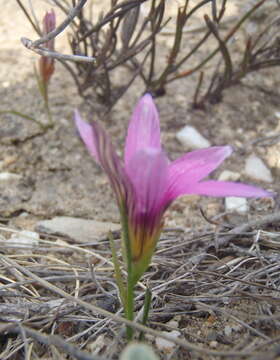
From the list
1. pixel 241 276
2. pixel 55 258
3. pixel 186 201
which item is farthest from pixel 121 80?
pixel 241 276

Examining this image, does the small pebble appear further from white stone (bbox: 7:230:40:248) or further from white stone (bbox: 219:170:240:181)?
white stone (bbox: 219:170:240:181)

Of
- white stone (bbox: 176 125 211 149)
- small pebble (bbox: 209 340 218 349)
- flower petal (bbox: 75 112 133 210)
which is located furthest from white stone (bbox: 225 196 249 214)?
flower petal (bbox: 75 112 133 210)

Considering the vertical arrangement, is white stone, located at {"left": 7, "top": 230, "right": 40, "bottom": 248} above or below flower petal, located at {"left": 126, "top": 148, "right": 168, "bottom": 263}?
below

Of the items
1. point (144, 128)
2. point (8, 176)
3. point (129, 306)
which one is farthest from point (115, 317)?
point (8, 176)

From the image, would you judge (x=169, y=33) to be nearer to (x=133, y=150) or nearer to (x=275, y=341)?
(x=133, y=150)

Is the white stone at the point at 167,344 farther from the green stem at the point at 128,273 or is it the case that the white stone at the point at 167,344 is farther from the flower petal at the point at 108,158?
the flower petal at the point at 108,158

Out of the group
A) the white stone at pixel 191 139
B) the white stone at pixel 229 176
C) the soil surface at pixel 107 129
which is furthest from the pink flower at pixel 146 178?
the white stone at pixel 191 139
